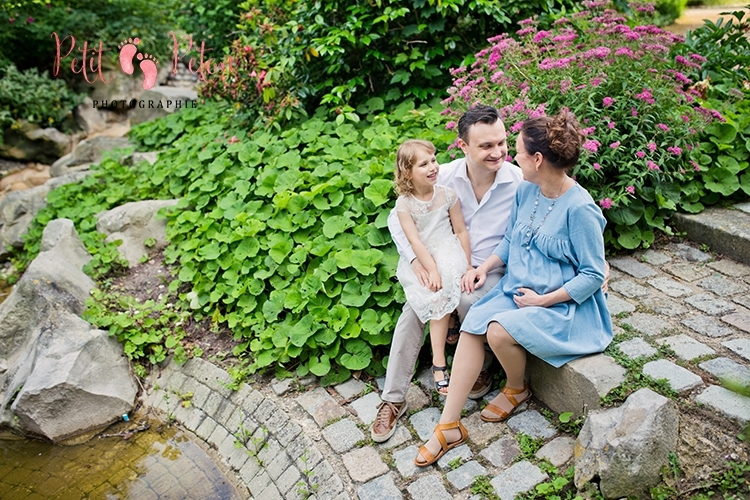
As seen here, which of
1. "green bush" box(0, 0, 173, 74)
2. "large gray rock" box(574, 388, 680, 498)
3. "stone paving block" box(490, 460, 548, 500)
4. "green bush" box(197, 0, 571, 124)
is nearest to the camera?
"large gray rock" box(574, 388, 680, 498)

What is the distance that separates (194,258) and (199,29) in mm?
4056

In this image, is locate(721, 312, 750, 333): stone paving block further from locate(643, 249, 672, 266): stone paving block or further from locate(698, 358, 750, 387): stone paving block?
locate(643, 249, 672, 266): stone paving block

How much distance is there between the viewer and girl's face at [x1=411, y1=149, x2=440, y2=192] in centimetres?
289

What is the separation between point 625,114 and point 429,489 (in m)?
2.39

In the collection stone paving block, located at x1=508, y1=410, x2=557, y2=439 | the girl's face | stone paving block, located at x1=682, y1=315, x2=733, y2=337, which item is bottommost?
stone paving block, located at x1=508, y1=410, x2=557, y2=439

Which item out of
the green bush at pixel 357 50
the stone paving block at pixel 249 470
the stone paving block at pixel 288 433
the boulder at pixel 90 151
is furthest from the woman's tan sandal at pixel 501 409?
the boulder at pixel 90 151

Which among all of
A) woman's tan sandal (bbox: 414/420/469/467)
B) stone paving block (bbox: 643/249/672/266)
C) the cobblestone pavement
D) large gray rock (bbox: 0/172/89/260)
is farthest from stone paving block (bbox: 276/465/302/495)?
large gray rock (bbox: 0/172/89/260)

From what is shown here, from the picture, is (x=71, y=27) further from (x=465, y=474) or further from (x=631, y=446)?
(x=631, y=446)

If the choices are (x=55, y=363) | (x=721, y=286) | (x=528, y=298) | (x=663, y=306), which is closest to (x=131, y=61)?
(x=55, y=363)

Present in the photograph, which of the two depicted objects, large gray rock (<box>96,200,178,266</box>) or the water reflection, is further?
large gray rock (<box>96,200,178,266</box>)

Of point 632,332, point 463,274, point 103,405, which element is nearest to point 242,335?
point 103,405

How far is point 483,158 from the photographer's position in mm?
2859

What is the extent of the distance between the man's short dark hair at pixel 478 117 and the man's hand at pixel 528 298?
2.53 ft

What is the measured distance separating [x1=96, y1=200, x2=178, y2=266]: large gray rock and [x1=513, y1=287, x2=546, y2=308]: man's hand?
329cm
